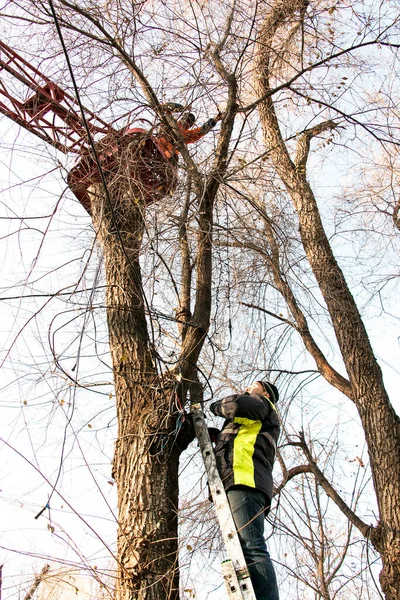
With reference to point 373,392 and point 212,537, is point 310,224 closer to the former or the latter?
point 373,392

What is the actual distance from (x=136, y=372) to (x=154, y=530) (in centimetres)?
99

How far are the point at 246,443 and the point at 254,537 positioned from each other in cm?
56

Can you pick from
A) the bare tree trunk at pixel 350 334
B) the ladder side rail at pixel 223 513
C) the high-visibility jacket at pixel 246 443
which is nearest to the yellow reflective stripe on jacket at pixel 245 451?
the high-visibility jacket at pixel 246 443

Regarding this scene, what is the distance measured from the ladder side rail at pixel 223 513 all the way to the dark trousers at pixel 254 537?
0.29 ft

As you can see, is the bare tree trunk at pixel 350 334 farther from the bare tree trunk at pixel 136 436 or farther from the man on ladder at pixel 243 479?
the man on ladder at pixel 243 479

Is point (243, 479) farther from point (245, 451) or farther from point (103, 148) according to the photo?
point (103, 148)

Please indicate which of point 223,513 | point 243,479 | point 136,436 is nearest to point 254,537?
point 223,513

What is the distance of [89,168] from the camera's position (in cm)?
458

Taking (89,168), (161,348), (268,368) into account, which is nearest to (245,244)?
(161,348)

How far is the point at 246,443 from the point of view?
3953 millimetres

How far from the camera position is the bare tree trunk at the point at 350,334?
5.43m

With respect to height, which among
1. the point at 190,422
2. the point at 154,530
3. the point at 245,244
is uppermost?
the point at 245,244

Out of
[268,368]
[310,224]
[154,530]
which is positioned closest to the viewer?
[154,530]

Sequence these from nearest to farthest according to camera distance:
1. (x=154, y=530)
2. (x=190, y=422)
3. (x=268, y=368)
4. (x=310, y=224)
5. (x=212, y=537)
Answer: (x=154, y=530) < (x=190, y=422) < (x=212, y=537) < (x=268, y=368) < (x=310, y=224)
